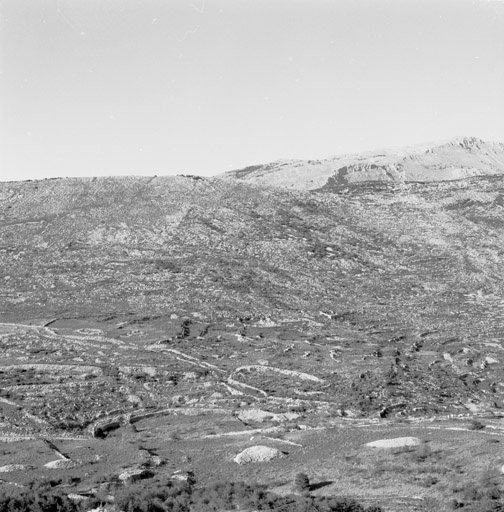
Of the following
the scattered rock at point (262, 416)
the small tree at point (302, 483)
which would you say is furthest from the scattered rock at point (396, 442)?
the scattered rock at point (262, 416)

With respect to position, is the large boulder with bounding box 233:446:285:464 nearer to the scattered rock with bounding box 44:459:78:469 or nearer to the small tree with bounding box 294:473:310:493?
the small tree with bounding box 294:473:310:493

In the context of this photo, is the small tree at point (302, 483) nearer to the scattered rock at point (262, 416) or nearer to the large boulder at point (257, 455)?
the large boulder at point (257, 455)

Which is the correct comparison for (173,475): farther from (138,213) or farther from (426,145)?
(426,145)

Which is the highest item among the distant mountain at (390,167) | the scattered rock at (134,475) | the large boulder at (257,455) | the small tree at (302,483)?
the distant mountain at (390,167)

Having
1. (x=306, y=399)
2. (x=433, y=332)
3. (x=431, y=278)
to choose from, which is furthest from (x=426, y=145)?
(x=306, y=399)

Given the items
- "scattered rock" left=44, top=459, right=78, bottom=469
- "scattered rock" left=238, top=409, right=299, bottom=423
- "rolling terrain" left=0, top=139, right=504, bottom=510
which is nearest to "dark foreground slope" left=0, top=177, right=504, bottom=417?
"rolling terrain" left=0, top=139, right=504, bottom=510

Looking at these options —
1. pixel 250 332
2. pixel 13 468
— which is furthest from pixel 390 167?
pixel 13 468

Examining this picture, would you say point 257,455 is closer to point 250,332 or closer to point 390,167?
point 250,332
